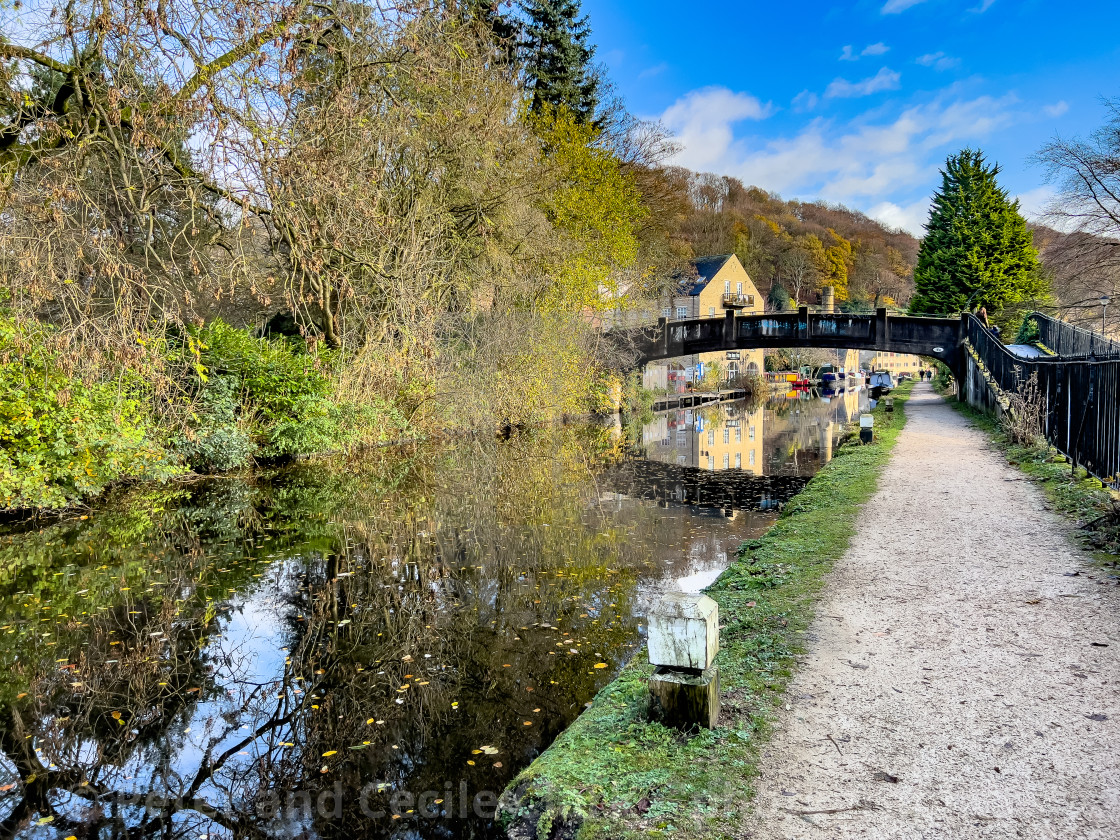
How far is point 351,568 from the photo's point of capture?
8.95m

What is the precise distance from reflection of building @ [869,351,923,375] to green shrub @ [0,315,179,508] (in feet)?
319

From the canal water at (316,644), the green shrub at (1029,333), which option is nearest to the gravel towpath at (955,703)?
the canal water at (316,644)

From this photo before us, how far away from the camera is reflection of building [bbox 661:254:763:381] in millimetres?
54844

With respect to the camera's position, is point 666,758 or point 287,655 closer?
point 666,758

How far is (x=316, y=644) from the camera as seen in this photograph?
6.51 meters

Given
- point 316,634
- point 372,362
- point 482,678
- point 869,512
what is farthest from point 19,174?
point 869,512

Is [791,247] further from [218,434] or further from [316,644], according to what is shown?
[316,644]

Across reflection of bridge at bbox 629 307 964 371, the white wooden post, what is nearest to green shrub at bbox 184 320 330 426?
the white wooden post

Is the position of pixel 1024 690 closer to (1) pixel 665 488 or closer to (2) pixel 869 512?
(2) pixel 869 512

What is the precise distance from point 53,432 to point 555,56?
2757 cm

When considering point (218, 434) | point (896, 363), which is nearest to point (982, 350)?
point (218, 434)

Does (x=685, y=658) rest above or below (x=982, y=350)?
below

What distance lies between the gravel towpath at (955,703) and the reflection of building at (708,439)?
1063 centimetres

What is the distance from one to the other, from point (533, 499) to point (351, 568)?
4849 millimetres
